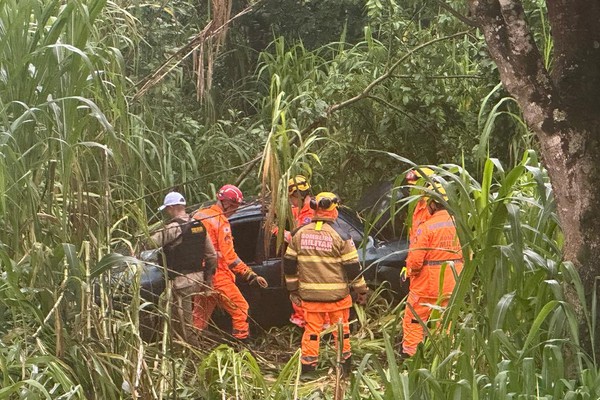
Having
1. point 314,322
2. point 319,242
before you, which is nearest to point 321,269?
point 319,242

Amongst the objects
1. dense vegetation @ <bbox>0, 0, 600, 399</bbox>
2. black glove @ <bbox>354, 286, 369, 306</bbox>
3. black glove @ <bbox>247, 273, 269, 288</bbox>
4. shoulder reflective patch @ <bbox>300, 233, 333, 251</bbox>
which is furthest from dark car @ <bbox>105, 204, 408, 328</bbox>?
dense vegetation @ <bbox>0, 0, 600, 399</bbox>

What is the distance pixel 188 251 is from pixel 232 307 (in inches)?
25.4

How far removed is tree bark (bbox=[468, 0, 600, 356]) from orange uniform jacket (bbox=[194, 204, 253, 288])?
4127 mm

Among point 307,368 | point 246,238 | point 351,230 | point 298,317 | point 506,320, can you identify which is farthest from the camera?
point 246,238

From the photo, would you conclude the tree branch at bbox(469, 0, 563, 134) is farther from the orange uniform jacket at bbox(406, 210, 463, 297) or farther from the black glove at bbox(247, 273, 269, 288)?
the black glove at bbox(247, 273, 269, 288)

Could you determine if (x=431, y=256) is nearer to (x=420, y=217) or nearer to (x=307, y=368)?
(x=420, y=217)

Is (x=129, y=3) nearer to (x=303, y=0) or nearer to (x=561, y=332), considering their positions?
(x=561, y=332)

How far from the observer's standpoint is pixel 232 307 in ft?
25.1

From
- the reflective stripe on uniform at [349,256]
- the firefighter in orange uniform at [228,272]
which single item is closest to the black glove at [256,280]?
the firefighter in orange uniform at [228,272]

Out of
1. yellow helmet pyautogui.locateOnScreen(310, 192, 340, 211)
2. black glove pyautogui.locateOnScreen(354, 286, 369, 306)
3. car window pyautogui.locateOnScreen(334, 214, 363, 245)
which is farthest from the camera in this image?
car window pyautogui.locateOnScreen(334, 214, 363, 245)

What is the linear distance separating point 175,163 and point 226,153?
2.45 ft

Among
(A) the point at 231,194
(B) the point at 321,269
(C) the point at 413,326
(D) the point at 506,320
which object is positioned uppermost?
(D) the point at 506,320

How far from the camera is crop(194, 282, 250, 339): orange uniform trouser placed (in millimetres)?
7504

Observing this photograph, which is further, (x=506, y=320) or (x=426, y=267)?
(x=426, y=267)
